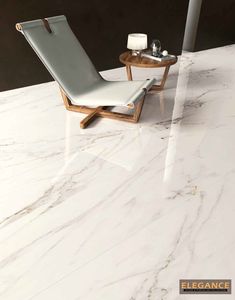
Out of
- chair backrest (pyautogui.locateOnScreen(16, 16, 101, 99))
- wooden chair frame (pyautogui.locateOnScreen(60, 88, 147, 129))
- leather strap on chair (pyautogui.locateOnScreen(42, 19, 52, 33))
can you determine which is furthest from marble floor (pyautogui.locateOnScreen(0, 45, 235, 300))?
leather strap on chair (pyautogui.locateOnScreen(42, 19, 52, 33))

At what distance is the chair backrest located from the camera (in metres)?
2.38

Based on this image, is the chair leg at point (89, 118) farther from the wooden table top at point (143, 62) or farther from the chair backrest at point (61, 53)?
the wooden table top at point (143, 62)

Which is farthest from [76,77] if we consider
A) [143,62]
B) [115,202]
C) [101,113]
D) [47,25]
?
[115,202]

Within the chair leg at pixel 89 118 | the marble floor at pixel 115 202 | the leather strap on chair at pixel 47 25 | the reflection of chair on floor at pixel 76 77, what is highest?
the leather strap on chair at pixel 47 25

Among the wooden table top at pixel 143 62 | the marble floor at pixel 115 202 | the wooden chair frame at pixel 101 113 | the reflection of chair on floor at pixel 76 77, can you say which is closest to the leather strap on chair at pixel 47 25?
the reflection of chair on floor at pixel 76 77

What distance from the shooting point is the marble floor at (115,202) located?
1.32m

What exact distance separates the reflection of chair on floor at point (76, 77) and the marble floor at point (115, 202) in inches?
5.3

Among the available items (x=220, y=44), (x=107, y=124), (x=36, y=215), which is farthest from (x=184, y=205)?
(x=220, y=44)

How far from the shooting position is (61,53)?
2.60m

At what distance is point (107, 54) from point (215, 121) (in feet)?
5.89

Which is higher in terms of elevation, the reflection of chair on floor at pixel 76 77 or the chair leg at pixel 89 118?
the reflection of chair on floor at pixel 76 77

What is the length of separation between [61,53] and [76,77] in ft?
0.74

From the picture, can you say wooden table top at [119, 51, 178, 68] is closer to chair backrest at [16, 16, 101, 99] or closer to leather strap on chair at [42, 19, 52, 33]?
chair backrest at [16, 16, 101, 99]

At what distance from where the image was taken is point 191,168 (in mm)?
2021
